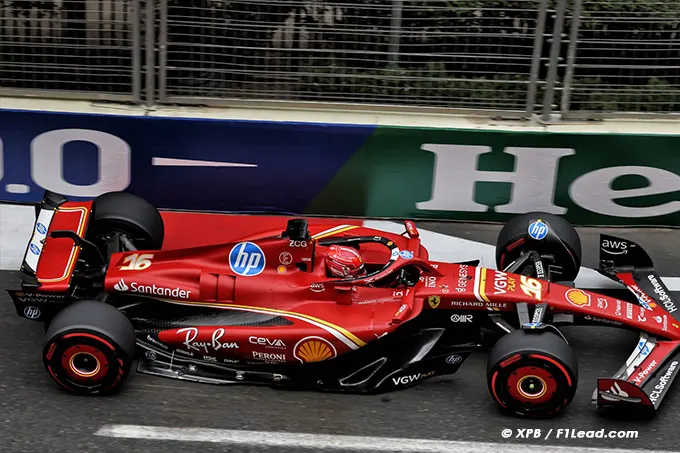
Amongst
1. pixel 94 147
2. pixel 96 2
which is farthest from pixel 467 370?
pixel 96 2

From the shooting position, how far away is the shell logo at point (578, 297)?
17.9 ft

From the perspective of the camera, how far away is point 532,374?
4965 mm

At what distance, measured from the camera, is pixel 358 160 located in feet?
24.0

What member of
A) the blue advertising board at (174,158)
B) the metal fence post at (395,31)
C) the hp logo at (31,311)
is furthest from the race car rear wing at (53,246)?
the metal fence post at (395,31)

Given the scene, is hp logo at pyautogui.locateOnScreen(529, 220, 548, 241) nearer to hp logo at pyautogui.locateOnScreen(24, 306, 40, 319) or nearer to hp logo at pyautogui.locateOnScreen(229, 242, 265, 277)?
hp logo at pyautogui.locateOnScreen(229, 242, 265, 277)

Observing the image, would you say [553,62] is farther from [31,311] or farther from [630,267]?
[31,311]

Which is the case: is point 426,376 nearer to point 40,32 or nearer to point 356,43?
point 356,43

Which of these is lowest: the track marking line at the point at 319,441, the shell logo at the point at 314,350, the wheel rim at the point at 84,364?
the track marking line at the point at 319,441

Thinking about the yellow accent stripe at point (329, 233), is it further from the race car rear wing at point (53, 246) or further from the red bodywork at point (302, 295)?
the race car rear wing at point (53, 246)

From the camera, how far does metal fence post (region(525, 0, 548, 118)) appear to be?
7.12 meters

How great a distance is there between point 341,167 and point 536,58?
1813 millimetres

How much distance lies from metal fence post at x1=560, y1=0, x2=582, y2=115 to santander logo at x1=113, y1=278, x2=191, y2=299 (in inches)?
147

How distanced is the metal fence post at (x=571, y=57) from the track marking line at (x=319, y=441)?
3.38 metres

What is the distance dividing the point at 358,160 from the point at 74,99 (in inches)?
94.8
